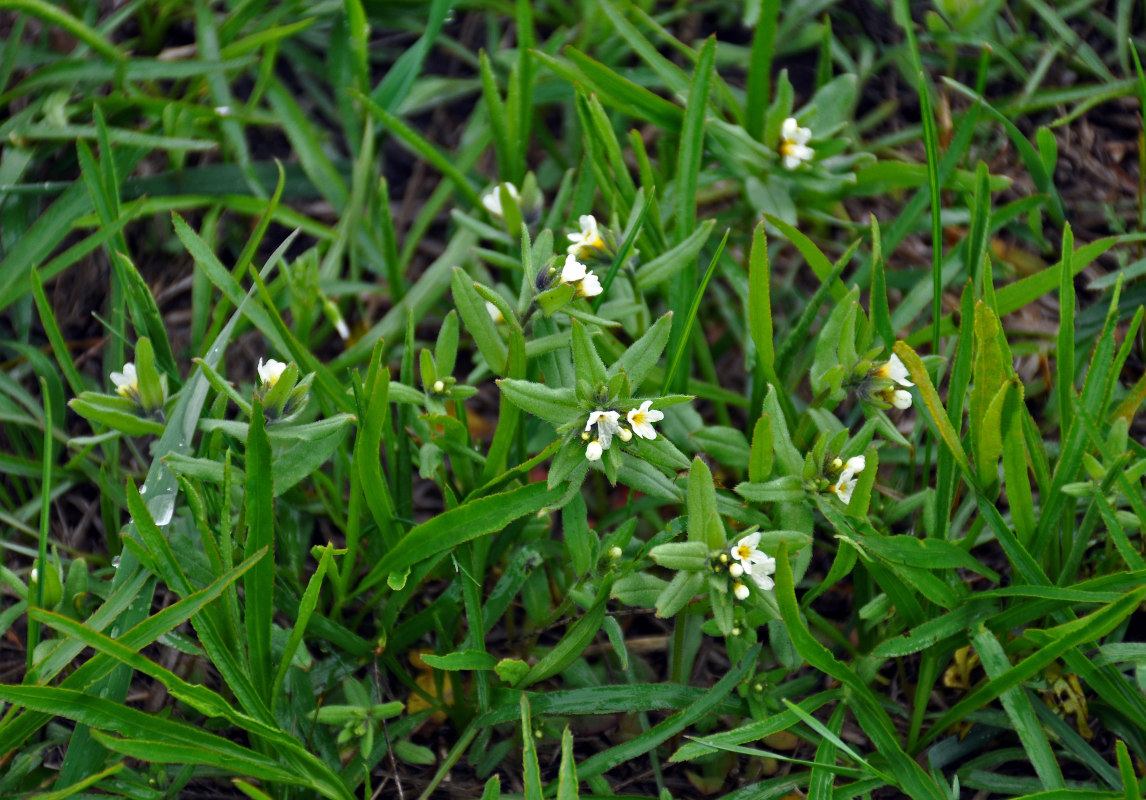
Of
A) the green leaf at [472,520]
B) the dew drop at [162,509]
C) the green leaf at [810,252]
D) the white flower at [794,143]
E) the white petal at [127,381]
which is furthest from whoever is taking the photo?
the white flower at [794,143]

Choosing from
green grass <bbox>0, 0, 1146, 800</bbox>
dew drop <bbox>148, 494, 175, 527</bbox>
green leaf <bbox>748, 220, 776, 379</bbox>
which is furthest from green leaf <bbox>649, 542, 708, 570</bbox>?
dew drop <bbox>148, 494, 175, 527</bbox>

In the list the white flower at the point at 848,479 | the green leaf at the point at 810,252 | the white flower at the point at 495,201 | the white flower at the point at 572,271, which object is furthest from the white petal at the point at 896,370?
the white flower at the point at 495,201

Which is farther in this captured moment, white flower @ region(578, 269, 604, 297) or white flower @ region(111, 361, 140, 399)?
white flower @ region(111, 361, 140, 399)

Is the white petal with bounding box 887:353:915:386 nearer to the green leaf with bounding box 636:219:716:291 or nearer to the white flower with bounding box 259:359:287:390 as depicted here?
the green leaf with bounding box 636:219:716:291

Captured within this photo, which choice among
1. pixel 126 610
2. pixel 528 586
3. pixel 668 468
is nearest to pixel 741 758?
pixel 528 586

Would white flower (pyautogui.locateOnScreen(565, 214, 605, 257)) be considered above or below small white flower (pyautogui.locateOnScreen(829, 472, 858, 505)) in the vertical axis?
above

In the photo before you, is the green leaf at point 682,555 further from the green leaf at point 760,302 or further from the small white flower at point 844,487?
the green leaf at point 760,302

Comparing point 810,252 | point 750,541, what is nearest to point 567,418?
point 750,541

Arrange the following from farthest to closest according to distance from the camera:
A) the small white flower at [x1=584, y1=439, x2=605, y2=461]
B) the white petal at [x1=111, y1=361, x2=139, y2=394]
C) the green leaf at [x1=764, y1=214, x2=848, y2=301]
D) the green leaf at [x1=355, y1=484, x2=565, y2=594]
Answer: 1. the green leaf at [x1=764, y1=214, x2=848, y2=301]
2. the white petal at [x1=111, y1=361, x2=139, y2=394]
3. the green leaf at [x1=355, y1=484, x2=565, y2=594]
4. the small white flower at [x1=584, y1=439, x2=605, y2=461]
